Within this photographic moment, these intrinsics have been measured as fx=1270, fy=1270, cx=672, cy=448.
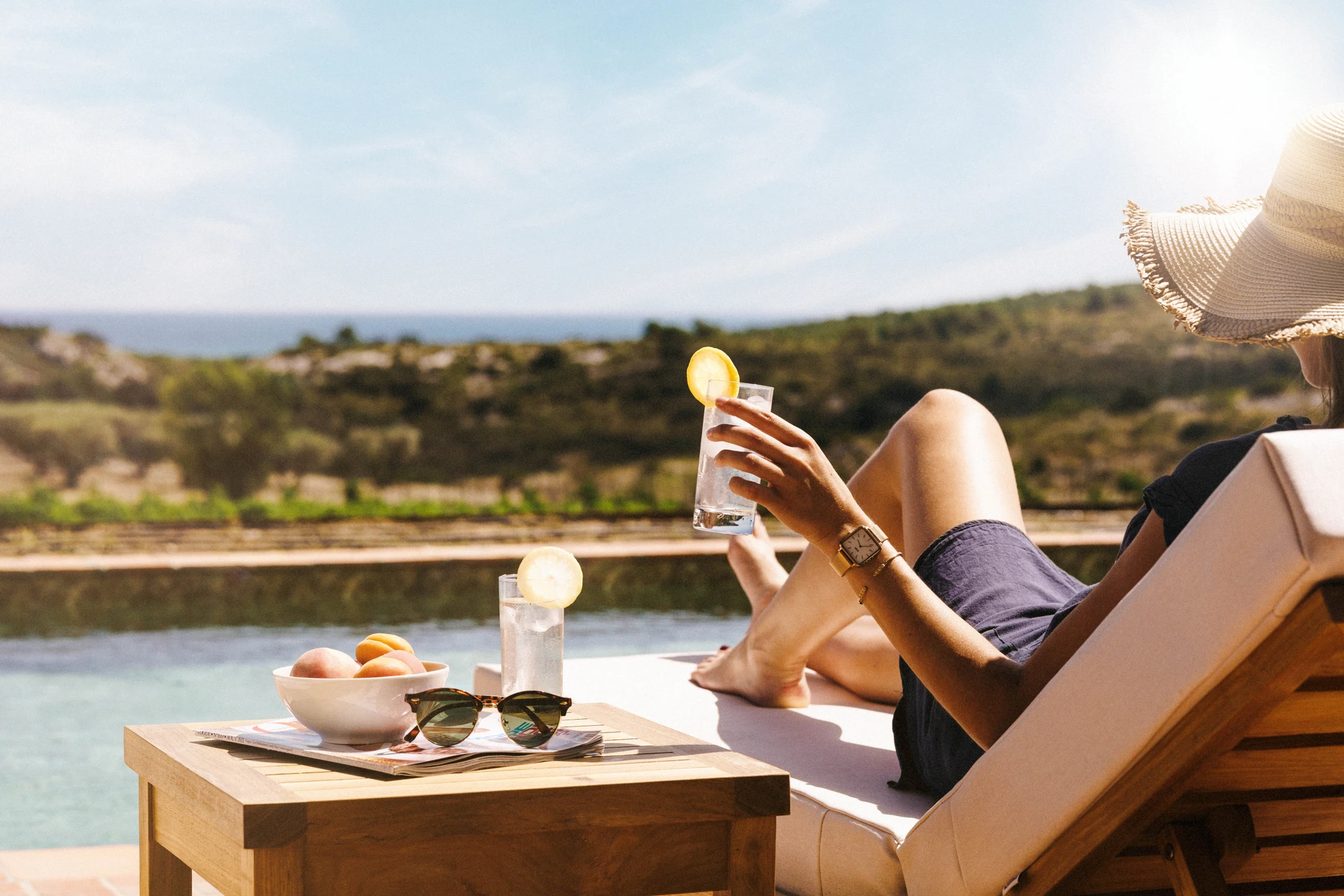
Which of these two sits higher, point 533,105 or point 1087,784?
point 533,105

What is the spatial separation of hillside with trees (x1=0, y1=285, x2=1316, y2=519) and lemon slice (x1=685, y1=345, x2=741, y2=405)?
1629cm

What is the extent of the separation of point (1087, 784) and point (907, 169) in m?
27.2

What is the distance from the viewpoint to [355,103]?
84.0 feet

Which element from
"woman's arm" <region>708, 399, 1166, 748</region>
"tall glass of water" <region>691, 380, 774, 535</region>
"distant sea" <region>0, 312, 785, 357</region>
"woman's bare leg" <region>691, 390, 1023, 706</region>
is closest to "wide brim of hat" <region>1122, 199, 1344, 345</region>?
"woman's arm" <region>708, 399, 1166, 748</region>

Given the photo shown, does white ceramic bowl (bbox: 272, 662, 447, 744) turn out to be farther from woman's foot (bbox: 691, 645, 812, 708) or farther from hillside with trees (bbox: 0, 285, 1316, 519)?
hillside with trees (bbox: 0, 285, 1316, 519)

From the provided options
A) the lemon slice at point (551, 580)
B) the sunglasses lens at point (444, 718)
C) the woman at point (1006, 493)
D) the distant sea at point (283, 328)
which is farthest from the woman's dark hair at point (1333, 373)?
the distant sea at point (283, 328)

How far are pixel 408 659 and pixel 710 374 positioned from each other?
461 millimetres

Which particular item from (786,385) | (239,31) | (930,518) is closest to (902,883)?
(930,518)

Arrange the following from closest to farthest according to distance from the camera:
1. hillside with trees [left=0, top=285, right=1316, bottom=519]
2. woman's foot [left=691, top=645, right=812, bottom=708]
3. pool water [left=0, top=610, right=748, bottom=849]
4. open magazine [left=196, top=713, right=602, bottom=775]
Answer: open magazine [left=196, top=713, right=602, bottom=775], woman's foot [left=691, top=645, right=812, bottom=708], pool water [left=0, top=610, right=748, bottom=849], hillside with trees [left=0, top=285, right=1316, bottom=519]

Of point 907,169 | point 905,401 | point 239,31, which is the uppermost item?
point 239,31

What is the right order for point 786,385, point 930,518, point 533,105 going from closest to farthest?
point 930,518, point 786,385, point 533,105

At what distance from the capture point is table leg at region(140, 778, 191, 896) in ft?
4.65

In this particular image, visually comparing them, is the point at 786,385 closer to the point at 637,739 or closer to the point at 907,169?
the point at 907,169

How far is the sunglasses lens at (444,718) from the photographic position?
124 cm
